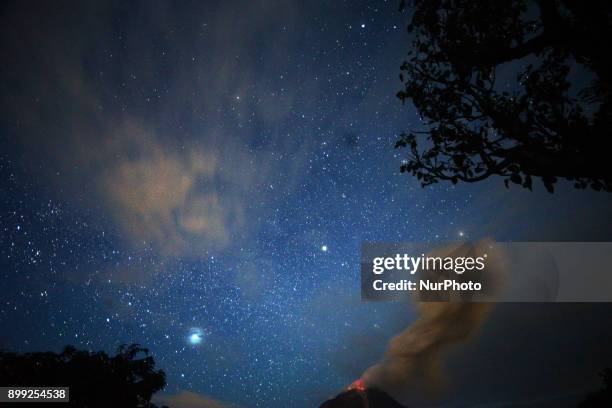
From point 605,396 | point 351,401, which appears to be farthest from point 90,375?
point 351,401

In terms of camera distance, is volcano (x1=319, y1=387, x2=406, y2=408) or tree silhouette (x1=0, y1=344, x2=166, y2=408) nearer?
tree silhouette (x1=0, y1=344, x2=166, y2=408)

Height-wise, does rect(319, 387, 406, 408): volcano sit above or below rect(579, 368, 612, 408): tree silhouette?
below

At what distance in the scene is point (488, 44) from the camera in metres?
6.51

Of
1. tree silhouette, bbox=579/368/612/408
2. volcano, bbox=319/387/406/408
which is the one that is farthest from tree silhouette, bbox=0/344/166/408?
volcano, bbox=319/387/406/408

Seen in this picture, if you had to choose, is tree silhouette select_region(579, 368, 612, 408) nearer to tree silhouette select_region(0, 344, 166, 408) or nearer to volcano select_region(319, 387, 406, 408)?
tree silhouette select_region(0, 344, 166, 408)

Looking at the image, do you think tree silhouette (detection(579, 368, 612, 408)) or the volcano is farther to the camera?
the volcano

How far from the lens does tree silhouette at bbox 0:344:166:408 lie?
1839 centimetres

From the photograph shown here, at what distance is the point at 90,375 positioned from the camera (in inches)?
785

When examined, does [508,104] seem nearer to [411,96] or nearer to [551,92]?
[551,92]

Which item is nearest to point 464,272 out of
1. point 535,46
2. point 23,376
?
point 535,46

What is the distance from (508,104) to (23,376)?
25075mm

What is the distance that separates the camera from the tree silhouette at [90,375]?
60.3ft

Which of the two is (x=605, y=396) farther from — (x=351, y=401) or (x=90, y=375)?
(x=351, y=401)

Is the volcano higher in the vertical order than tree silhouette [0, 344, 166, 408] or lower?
lower
